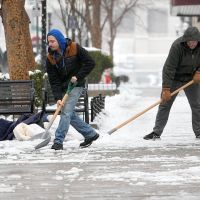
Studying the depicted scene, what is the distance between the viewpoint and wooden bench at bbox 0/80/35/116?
13.2 m

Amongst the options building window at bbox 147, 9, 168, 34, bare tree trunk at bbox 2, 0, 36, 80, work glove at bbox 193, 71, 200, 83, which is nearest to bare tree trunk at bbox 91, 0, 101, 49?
bare tree trunk at bbox 2, 0, 36, 80

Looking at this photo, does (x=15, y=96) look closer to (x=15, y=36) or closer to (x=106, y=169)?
(x=15, y=36)

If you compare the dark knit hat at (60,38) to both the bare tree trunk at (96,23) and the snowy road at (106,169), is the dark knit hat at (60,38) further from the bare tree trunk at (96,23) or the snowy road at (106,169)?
the bare tree trunk at (96,23)

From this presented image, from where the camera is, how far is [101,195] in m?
7.35

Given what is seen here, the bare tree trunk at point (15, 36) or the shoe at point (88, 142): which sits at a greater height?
the bare tree trunk at point (15, 36)

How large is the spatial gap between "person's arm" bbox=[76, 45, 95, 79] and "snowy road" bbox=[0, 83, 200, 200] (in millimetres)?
977

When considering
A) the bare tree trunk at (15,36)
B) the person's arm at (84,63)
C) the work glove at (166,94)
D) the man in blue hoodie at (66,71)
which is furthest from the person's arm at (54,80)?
the bare tree trunk at (15,36)

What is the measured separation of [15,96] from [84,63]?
2.74 meters

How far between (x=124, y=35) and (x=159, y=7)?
5096mm

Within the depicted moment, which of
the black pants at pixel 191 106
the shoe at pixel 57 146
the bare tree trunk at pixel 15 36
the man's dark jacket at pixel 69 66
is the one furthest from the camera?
the bare tree trunk at pixel 15 36

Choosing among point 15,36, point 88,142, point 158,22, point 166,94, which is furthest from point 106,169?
point 158,22

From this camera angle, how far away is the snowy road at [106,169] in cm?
747

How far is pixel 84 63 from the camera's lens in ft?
35.7

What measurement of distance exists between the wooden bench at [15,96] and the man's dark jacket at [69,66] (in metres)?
2.16
